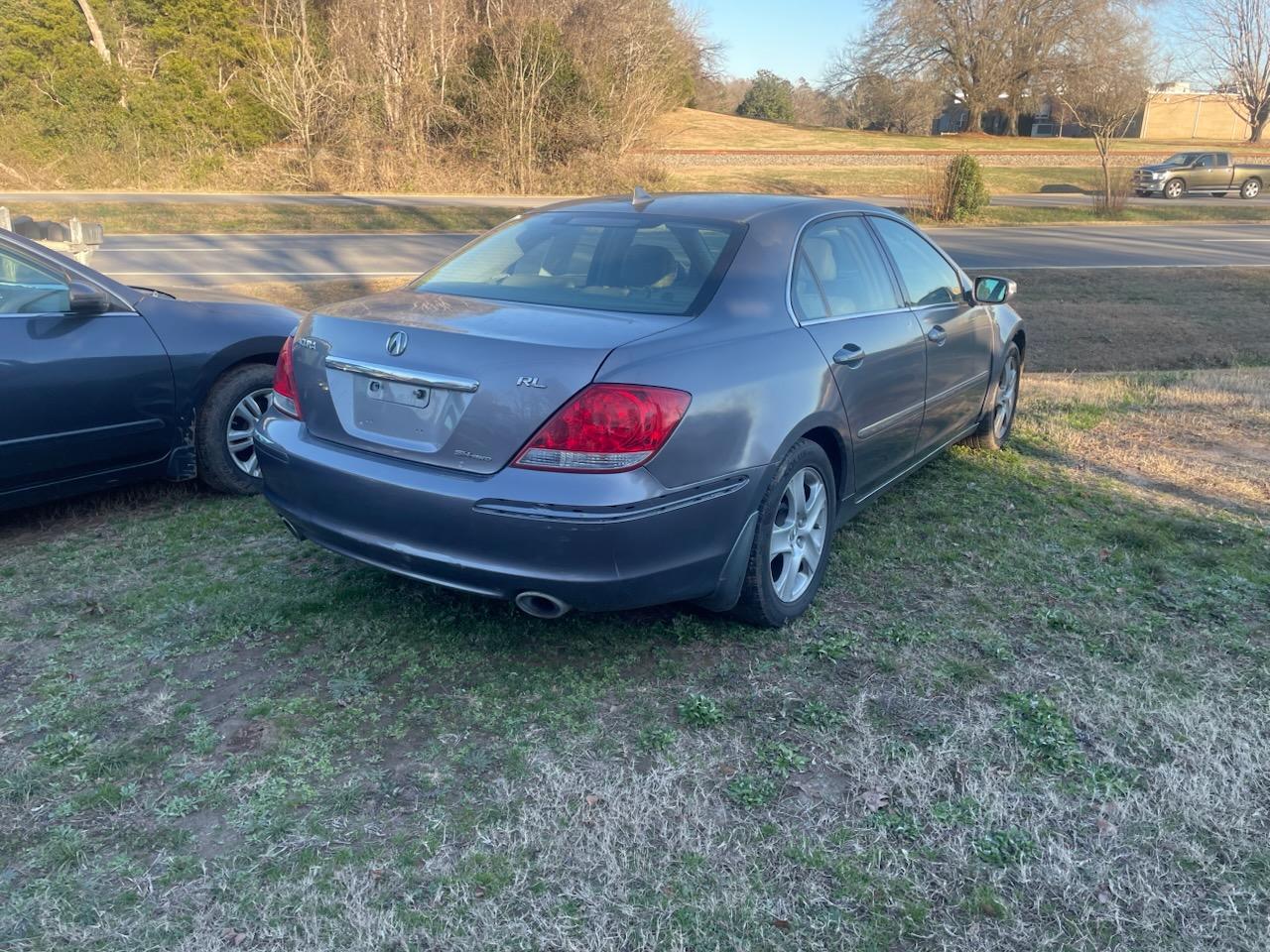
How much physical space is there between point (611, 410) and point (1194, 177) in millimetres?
35989

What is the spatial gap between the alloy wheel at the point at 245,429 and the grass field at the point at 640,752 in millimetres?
522

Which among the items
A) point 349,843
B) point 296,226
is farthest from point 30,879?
point 296,226

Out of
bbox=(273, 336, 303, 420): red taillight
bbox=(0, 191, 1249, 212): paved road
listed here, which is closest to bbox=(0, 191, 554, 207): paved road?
bbox=(0, 191, 1249, 212): paved road

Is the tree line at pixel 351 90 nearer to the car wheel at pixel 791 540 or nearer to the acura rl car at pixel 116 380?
the acura rl car at pixel 116 380

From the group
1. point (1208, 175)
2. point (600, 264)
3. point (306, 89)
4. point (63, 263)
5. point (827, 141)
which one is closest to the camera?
point (600, 264)

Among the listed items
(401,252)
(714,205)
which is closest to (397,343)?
(714,205)

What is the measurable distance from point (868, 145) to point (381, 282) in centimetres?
3829

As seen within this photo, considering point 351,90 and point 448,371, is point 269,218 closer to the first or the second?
point 351,90

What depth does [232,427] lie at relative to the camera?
17.4 ft

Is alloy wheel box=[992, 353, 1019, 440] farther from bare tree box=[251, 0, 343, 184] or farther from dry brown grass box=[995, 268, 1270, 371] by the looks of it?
bare tree box=[251, 0, 343, 184]

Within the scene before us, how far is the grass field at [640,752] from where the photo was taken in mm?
2477

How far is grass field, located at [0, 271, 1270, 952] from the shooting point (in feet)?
8.13

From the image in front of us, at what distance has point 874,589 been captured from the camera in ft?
14.0

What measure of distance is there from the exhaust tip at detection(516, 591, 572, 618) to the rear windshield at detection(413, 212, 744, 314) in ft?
3.52
